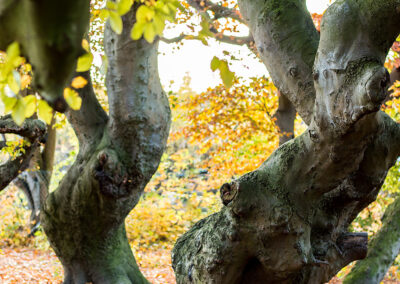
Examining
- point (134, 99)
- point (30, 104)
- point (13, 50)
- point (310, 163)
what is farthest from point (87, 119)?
point (13, 50)

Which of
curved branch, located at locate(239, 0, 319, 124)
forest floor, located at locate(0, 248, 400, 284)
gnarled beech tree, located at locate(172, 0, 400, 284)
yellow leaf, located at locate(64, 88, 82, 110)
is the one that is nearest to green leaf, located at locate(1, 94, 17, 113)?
yellow leaf, located at locate(64, 88, 82, 110)

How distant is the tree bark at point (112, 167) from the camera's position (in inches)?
197

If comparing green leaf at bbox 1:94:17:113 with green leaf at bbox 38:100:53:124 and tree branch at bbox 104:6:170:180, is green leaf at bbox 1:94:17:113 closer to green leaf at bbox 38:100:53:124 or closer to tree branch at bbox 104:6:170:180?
green leaf at bbox 38:100:53:124

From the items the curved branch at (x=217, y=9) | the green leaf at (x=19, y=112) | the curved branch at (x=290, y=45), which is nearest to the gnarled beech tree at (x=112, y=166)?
the curved branch at (x=290, y=45)

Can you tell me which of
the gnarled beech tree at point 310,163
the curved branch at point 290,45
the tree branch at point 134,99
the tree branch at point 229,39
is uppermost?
the tree branch at point 229,39

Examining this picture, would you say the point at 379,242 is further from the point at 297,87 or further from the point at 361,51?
the point at 361,51

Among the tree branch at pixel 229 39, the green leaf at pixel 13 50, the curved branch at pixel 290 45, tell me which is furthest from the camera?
the tree branch at pixel 229 39

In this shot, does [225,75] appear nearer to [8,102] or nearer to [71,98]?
[71,98]

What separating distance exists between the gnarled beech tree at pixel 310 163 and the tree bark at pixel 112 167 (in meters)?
1.55

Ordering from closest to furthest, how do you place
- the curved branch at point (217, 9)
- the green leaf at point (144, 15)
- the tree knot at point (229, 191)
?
the green leaf at point (144, 15), the tree knot at point (229, 191), the curved branch at point (217, 9)

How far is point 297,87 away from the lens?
363 cm

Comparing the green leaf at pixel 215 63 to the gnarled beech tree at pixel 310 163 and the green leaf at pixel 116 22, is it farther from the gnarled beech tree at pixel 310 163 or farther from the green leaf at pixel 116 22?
the gnarled beech tree at pixel 310 163

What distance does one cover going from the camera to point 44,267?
965 centimetres

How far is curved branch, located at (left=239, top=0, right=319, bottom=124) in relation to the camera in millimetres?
3564
